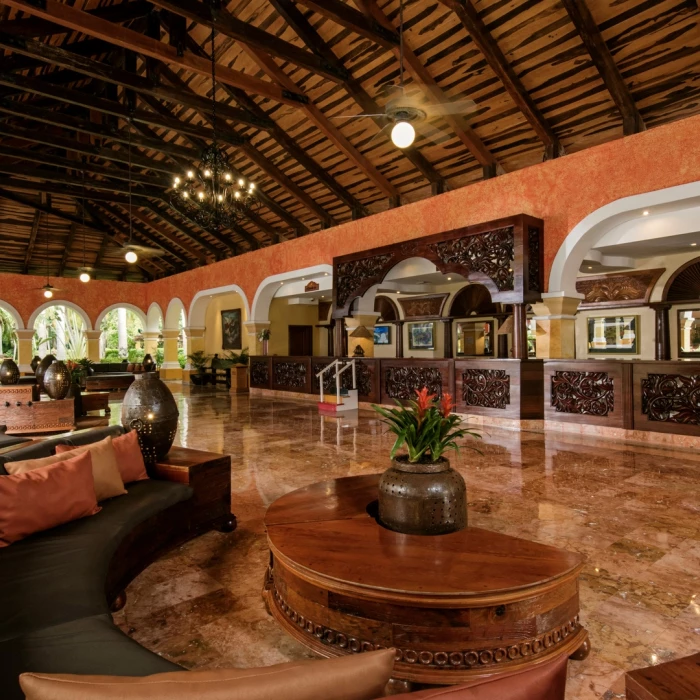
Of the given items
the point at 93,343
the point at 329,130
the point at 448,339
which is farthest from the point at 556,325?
the point at 93,343

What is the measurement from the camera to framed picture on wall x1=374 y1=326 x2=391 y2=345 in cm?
1481

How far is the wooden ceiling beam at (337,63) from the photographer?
6.96m

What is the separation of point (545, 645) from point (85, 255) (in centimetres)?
1872

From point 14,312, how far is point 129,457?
16158mm

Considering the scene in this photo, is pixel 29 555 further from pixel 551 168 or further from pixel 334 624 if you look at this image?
pixel 551 168

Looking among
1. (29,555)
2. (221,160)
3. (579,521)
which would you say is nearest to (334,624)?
(29,555)

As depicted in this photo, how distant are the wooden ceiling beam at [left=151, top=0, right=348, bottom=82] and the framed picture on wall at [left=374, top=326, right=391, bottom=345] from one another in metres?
8.18

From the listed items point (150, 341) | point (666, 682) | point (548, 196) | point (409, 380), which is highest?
point (548, 196)

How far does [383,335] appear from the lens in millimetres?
14953

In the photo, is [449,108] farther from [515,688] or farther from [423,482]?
[515,688]

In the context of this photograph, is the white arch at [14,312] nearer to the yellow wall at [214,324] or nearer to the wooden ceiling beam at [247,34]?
the yellow wall at [214,324]

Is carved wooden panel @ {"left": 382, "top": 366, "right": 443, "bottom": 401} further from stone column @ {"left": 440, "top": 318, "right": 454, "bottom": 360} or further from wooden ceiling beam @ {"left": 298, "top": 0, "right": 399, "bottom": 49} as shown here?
wooden ceiling beam @ {"left": 298, "top": 0, "right": 399, "bottom": 49}

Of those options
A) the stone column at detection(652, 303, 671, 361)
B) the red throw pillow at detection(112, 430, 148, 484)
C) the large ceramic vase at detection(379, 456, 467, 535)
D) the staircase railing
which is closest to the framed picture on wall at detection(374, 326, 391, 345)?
the staircase railing

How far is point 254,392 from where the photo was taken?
1284cm
